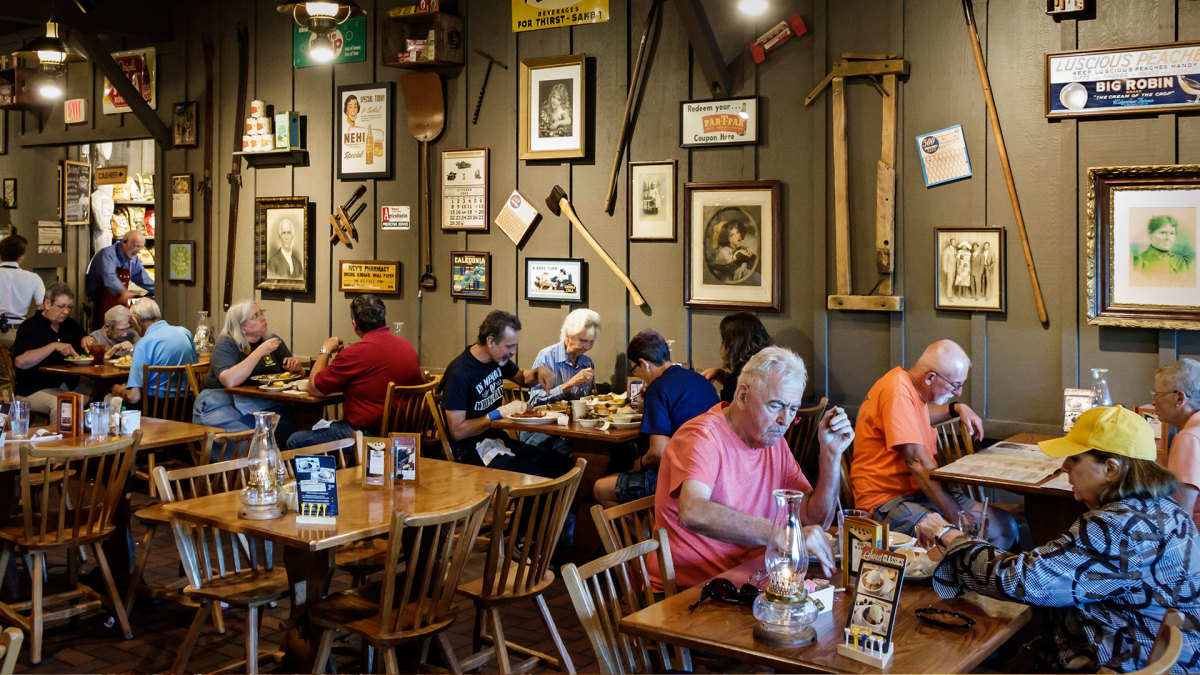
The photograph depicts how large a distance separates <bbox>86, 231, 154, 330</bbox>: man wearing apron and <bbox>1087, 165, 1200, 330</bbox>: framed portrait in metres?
7.63

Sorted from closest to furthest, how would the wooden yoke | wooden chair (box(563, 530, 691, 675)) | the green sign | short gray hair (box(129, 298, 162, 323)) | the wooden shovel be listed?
1. wooden chair (box(563, 530, 691, 675))
2. the wooden yoke
3. short gray hair (box(129, 298, 162, 323))
4. the wooden shovel
5. the green sign

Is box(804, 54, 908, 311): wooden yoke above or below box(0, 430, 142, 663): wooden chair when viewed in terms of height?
above

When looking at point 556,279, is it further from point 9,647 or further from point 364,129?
point 9,647

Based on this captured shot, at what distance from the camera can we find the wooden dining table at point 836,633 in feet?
7.60

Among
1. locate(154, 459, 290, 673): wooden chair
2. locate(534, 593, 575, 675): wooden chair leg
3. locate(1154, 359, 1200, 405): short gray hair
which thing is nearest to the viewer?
locate(154, 459, 290, 673): wooden chair

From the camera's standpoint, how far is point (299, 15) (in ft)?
19.1

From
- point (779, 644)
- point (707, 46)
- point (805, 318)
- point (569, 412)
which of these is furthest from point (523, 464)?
point (779, 644)

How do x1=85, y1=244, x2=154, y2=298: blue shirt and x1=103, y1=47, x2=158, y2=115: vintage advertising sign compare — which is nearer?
x1=85, y1=244, x2=154, y2=298: blue shirt

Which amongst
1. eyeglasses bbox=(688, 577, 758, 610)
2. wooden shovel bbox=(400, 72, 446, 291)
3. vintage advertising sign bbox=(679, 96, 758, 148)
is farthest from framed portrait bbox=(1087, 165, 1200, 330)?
wooden shovel bbox=(400, 72, 446, 291)

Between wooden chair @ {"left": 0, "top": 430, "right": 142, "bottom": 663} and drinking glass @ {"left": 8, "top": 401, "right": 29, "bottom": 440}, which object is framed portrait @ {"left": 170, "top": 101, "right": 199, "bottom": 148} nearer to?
drinking glass @ {"left": 8, "top": 401, "right": 29, "bottom": 440}

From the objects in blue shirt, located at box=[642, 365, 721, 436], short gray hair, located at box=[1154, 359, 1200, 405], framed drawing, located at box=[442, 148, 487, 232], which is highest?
framed drawing, located at box=[442, 148, 487, 232]

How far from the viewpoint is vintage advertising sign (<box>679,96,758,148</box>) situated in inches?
246

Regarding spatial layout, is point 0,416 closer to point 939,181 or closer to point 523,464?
point 523,464

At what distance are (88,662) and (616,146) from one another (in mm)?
4124
